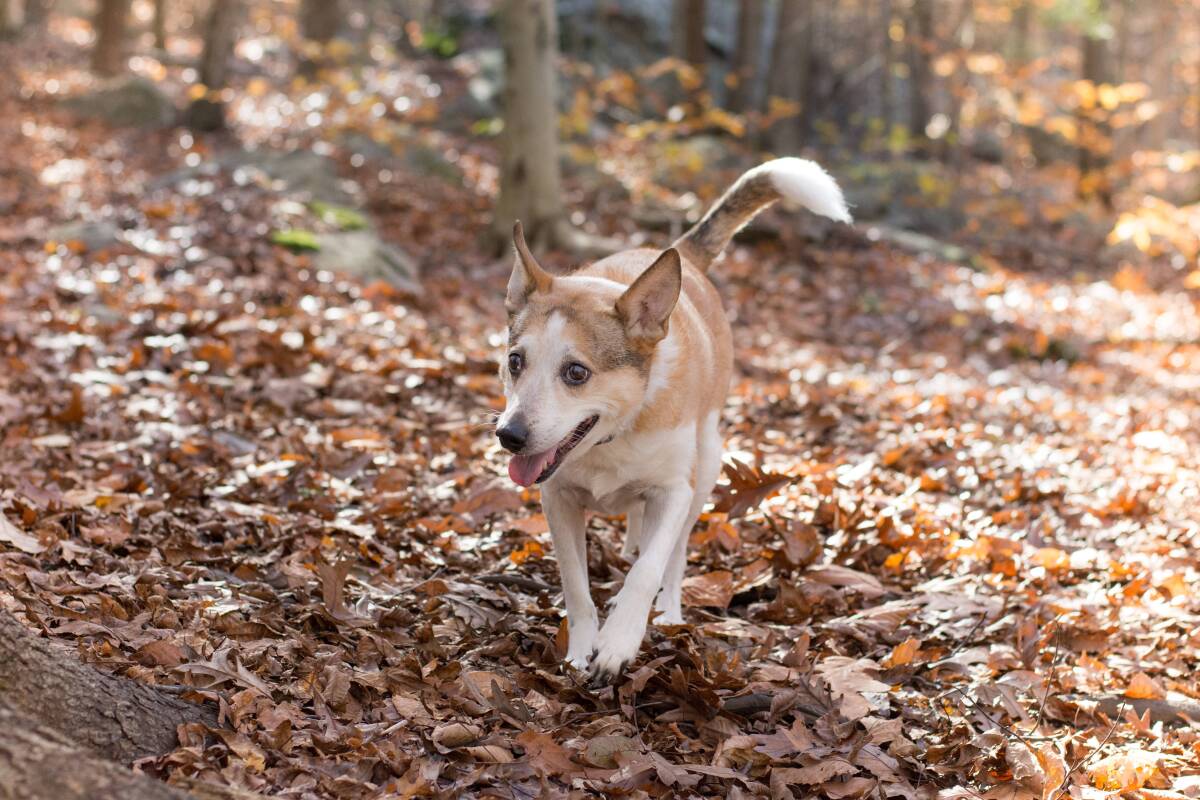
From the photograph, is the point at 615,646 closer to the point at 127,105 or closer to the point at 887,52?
the point at 127,105

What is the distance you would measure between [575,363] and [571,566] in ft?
2.89

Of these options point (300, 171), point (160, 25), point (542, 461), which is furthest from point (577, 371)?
point (160, 25)

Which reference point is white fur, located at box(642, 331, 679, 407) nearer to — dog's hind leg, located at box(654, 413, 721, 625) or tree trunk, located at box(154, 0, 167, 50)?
dog's hind leg, located at box(654, 413, 721, 625)

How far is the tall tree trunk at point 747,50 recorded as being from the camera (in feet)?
75.2

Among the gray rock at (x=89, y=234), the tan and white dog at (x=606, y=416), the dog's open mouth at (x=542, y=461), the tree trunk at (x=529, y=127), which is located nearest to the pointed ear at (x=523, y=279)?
the tan and white dog at (x=606, y=416)

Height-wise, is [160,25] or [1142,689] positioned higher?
[160,25]

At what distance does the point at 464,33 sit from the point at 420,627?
24.2m

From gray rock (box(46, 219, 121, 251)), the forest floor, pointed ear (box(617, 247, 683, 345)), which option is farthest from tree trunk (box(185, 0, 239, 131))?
pointed ear (box(617, 247, 683, 345))

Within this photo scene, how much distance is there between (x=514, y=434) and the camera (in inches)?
162

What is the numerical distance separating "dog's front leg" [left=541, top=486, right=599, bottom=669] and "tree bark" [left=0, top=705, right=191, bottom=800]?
2023 mm

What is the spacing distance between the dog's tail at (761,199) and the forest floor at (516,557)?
122cm

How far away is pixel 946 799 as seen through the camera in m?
3.67

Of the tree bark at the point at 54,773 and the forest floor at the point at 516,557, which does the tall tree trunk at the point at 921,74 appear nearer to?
the forest floor at the point at 516,557

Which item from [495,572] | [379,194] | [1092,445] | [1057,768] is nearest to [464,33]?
[379,194]
